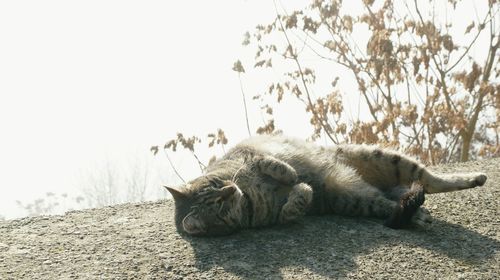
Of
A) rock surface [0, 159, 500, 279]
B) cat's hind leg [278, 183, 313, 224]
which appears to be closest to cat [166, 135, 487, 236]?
cat's hind leg [278, 183, 313, 224]

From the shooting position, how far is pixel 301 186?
11.9 ft

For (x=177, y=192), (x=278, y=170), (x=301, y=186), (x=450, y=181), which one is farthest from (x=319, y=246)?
(x=450, y=181)

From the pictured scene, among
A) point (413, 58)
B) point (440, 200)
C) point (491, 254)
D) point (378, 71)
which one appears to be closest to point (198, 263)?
point (491, 254)

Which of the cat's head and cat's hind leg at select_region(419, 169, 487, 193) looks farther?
cat's hind leg at select_region(419, 169, 487, 193)

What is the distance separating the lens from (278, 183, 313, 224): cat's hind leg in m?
3.55

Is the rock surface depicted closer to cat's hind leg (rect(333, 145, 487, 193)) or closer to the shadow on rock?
the shadow on rock

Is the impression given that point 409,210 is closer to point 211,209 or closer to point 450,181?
point 450,181

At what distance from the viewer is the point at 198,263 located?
3.12 meters

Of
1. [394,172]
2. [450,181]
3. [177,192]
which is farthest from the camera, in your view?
[394,172]

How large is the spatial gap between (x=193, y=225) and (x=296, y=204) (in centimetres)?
70

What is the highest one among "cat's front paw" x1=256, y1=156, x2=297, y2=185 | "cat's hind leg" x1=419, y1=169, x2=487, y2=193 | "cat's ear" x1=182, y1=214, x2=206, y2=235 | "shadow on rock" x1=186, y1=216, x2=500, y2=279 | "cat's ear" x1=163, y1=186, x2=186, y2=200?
"cat's front paw" x1=256, y1=156, x2=297, y2=185

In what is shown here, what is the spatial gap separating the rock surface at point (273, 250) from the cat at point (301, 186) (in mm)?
101

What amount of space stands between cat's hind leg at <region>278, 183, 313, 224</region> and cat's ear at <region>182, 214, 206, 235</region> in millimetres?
551

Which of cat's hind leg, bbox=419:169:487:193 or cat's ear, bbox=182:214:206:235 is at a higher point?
cat's hind leg, bbox=419:169:487:193
